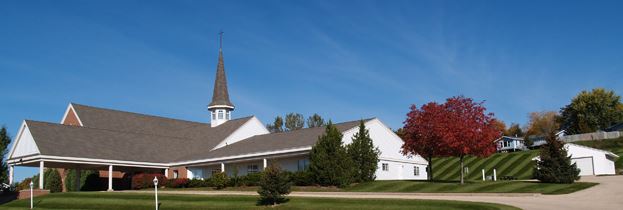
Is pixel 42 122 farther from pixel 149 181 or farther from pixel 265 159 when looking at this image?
pixel 265 159

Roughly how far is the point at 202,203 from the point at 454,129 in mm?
14134

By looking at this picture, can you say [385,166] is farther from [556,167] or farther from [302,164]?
[556,167]

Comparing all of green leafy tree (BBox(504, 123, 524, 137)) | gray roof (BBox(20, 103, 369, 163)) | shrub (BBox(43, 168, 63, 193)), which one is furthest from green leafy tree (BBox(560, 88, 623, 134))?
shrub (BBox(43, 168, 63, 193))

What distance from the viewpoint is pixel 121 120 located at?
54062 mm

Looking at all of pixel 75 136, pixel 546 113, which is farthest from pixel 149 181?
pixel 546 113

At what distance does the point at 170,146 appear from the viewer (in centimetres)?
5088

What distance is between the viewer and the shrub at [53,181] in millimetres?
49844

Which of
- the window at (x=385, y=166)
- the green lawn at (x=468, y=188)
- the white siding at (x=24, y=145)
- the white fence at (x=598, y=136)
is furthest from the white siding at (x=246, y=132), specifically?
the white fence at (x=598, y=136)

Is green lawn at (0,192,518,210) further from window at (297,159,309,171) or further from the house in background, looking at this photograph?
the house in background

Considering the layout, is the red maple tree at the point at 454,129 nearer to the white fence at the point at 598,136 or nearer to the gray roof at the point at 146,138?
the gray roof at the point at 146,138

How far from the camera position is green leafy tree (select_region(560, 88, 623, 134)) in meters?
104

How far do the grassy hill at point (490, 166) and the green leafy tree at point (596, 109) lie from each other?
156 ft

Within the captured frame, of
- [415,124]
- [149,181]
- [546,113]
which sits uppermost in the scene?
[546,113]

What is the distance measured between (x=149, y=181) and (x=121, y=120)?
39.7 feet
